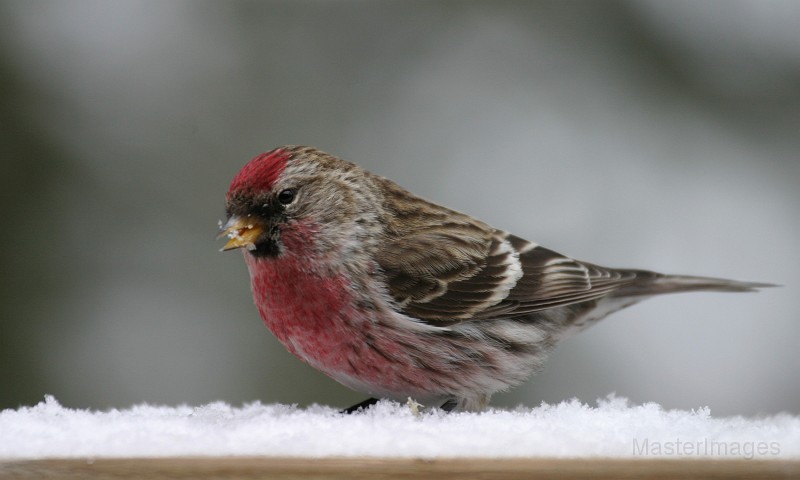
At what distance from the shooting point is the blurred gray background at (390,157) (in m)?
4.64

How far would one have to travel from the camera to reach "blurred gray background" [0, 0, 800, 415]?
4637 mm

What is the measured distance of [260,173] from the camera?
2.31 m

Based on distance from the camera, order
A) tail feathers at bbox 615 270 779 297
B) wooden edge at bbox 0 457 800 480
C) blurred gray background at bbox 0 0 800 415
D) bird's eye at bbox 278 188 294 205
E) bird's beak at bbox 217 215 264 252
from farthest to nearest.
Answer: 1. blurred gray background at bbox 0 0 800 415
2. tail feathers at bbox 615 270 779 297
3. bird's eye at bbox 278 188 294 205
4. bird's beak at bbox 217 215 264 252
5. wooden edge at bbox 0 457 800 480

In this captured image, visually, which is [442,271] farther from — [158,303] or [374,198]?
[158,303]

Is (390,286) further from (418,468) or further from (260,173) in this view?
(418,468)

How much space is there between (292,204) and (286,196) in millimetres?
33

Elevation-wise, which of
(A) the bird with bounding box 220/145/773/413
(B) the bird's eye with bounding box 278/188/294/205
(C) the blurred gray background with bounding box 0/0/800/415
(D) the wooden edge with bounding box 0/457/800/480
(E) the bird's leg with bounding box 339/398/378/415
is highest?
(C) the blurred gray background with bounding box 0/0/800/415

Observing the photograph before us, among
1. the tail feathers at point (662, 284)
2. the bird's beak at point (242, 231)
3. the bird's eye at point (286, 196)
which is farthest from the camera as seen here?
the tail feathers at point (662, 284)

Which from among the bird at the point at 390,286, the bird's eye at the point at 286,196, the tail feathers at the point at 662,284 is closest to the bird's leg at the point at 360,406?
the bird at the point at 390,286

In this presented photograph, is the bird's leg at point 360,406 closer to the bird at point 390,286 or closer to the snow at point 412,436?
the bird at point 390,286

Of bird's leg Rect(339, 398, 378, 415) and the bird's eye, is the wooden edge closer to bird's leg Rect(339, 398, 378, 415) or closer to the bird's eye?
bird's leg Rect(339, 398, 378, 415)

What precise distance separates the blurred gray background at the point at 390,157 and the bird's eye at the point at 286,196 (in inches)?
93.3

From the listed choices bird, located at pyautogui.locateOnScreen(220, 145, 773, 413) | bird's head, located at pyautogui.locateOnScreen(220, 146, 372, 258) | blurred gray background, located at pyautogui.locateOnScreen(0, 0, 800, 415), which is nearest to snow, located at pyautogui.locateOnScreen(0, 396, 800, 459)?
bird, located at pyautogui.locateOnScreen(220, 145, 773, 413)

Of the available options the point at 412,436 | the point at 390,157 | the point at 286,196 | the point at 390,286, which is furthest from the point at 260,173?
the point at 390,157
